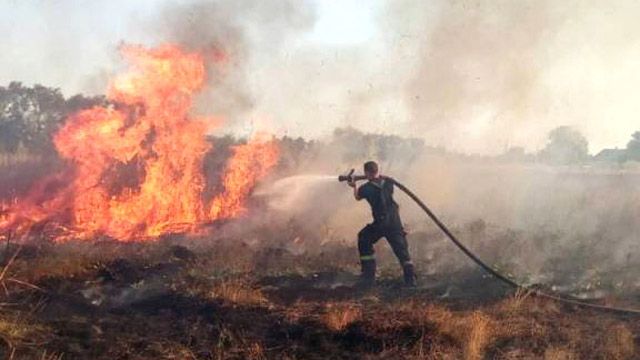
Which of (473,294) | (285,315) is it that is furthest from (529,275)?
(285,315)

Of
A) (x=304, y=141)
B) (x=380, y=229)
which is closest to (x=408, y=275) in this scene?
(x=380, y=229)

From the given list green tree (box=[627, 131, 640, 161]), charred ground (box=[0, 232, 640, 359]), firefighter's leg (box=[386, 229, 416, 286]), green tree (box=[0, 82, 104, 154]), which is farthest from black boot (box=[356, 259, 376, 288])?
green tree (box=[627, 131, 640, 161])

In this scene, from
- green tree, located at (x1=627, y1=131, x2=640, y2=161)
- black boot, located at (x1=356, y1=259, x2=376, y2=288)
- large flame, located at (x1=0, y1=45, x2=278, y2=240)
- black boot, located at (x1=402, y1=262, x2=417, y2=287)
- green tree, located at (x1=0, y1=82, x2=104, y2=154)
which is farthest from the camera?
green tree, located at (x1=627, y1=131, x2=640, y2=161)

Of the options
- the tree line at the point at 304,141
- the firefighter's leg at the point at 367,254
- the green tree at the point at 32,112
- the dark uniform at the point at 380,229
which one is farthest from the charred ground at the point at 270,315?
the green tree at the point at 32,112

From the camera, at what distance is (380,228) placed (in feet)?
33.0

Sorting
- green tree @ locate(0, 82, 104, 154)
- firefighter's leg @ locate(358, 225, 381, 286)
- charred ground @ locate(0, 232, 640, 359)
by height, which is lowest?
charred ground @ locate(0, 232, 640, 359)

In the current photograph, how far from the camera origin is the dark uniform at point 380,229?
10016mm

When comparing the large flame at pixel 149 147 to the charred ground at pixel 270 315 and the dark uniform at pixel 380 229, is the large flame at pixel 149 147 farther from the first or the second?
the dark uniform at pixel 380 229

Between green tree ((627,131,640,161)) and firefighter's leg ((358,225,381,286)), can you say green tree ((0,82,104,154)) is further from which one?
green tree ((627,131,640,161))

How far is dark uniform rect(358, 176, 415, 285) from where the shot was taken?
32.9ft

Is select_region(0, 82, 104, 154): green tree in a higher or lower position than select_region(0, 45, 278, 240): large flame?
higher

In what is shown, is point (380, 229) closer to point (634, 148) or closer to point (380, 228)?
point (380, 228)

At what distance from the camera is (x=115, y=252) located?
40.2ft

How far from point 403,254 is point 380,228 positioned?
1.84 feet
